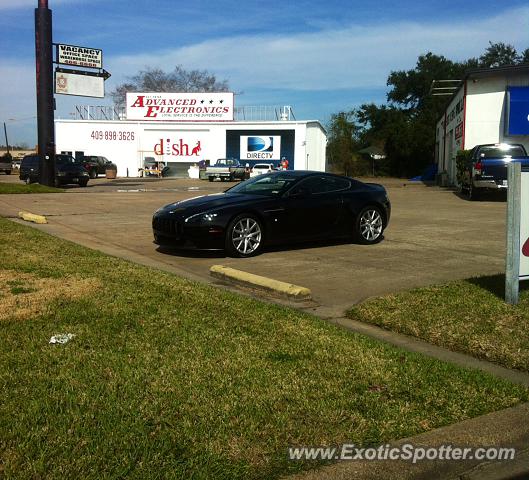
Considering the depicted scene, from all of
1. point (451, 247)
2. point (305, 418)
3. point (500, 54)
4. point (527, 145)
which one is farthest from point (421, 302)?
point (500, 54)

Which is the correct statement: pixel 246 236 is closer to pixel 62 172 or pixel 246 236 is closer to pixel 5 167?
pixel 62 172

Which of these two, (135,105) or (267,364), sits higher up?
(135,105)

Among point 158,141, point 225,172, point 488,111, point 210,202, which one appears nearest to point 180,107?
point 158,141

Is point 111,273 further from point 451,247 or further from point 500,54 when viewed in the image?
point 500,54

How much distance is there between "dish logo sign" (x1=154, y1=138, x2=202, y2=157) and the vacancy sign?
80.2ft

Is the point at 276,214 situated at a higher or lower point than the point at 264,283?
higher

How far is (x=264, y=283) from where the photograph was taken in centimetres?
677

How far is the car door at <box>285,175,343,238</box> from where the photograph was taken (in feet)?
31.2

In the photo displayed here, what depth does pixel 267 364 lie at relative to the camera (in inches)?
168

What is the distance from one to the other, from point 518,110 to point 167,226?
856 inches

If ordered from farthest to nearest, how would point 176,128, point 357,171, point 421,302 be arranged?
point 357,171, point 176,128, point 421,302

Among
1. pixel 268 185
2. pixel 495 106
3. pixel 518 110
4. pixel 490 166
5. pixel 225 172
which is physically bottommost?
pixel 268 185

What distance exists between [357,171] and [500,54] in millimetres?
45479

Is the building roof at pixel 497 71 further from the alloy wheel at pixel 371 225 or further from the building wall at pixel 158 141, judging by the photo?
the building wall at pixel 158 141
